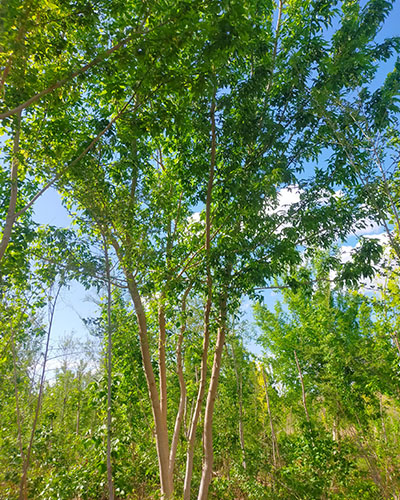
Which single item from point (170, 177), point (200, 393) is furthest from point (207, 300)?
point (170, 177)

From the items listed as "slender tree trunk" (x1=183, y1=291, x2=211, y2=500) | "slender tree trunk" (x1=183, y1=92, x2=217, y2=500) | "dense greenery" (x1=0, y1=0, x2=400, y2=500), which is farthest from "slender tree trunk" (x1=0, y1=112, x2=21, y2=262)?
"slender tree trunk" (x1=183, y1=291, x2=211, y2=500)

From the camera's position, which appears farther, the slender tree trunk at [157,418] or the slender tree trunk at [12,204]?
the slender tree trunk at [157,418]

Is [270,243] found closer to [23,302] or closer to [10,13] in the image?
[10,13]

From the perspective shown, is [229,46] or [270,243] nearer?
[229,46]

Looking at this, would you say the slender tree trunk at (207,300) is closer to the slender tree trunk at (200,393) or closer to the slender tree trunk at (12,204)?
the slender tree trunk at (200,393)

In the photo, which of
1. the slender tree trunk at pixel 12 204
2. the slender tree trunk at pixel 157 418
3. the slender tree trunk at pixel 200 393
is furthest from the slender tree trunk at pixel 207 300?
the slender tree trunk at pixel 12 204

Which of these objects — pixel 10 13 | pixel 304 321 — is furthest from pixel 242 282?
pixel 304 321

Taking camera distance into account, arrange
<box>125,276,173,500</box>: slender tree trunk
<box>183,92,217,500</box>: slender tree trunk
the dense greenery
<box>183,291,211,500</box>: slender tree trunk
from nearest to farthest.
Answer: the dense greenery < <box>183,92,217,500</box>: slender tree trunk < <box>183,291,211,500</box>: slender tree trunk < <box>125,276,173,500</box>: slender tree trunk

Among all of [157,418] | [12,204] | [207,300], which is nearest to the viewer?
[12,204]

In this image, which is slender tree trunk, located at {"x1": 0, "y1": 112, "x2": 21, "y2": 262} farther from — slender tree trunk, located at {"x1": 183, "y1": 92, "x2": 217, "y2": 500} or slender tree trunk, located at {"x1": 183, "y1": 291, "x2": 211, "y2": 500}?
slender tree trunk, located at {"x1": 183, "y1": 291, "x2": 211, "y2": 500}

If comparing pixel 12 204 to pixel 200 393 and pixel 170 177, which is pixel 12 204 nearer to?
pixel 170 177

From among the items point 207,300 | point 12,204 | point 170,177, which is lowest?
point 207,300

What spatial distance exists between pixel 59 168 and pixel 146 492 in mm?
7552

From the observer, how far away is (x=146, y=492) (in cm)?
760
